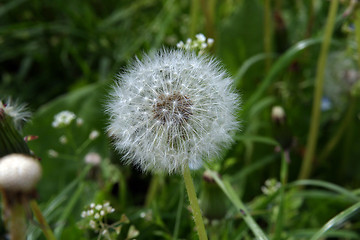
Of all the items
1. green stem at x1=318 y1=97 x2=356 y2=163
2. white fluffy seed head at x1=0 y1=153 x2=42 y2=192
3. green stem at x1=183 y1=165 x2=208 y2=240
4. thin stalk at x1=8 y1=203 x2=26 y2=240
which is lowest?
green stem at x1=318 y1=97 x2=356 y2=163

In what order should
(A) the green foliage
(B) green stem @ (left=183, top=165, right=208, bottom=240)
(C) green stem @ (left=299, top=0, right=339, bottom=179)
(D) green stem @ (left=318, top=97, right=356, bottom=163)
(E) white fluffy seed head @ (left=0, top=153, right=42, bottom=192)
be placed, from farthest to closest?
(D) green stem @ (left=318, top=97, right=356, bottom=163) → (C) green stem @ (left=299, top=0, right=339, bottom=179) → (A) the green foliage → (B) green stem @ (left=183, top=165, right=208, bottom=240) → (E) white fluffy seed head @ (left=0, top=153, right=42, bottom=192)

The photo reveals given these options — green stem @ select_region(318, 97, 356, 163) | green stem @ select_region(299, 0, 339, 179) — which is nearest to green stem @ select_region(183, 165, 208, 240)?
green stem @ select_region(299, 0, 339, 179)

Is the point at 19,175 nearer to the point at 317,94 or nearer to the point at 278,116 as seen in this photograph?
the point at 278,116

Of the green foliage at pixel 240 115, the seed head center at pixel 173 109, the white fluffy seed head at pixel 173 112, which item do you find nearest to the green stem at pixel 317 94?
the green foliage at pixel 240 115

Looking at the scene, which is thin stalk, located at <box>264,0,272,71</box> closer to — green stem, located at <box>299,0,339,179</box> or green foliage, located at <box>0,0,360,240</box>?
green foliage, located at <box>0,0,360,240</box>

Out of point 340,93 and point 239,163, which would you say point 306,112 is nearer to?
point 340,93

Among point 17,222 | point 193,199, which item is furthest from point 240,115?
point 17,222
